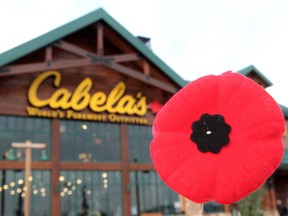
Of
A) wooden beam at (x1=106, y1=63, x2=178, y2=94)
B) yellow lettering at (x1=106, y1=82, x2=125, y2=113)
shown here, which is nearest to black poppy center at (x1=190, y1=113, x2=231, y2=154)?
wooden beam at (x1=106, y1=63, x2=178, y2=94)

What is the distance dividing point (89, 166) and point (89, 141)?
132 centimetres

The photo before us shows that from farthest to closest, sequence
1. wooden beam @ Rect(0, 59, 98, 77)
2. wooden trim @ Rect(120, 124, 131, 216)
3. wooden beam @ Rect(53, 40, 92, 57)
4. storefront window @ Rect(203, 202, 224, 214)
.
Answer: storefront window @ Rect(203, 202, 224, 214), wooden trim @ Rect(120, 124, 131, 216), wooden beam @ Rect(53, 40, 92, 57), wooden beam @ Rect(0, 59, 98, 77)

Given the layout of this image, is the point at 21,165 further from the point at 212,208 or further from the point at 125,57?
the point at 212,208

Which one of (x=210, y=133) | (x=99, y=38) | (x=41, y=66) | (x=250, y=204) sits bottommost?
(x=250, y=204)

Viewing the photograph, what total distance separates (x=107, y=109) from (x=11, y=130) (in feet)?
17.4

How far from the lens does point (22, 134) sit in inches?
815

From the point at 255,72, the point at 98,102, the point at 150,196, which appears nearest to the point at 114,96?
the point at 98,102

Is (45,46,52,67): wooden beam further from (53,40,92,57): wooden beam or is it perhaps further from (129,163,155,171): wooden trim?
(129,163,155,171): wooden trim

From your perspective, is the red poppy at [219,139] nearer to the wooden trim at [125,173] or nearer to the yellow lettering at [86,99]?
the yellow lettering at [86,99]

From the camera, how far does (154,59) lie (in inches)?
948

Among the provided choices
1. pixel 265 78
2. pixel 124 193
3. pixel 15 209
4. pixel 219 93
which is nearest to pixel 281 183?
pixel 265 78

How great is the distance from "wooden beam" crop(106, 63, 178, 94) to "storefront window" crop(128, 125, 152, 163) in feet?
8.50

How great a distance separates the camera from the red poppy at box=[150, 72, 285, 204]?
4.14 m

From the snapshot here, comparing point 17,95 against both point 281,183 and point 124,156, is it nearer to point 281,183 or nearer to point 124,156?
point 124,156
